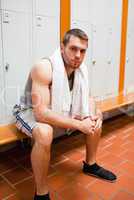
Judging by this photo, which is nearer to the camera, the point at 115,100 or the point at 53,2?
the point at 53,2

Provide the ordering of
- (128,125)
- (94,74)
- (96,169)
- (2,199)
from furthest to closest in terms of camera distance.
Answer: (128,125) < (94,74) < (96,169) < (2,199)

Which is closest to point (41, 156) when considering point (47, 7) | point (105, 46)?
point (47, 7)

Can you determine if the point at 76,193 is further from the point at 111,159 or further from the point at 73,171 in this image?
the point at 111,159

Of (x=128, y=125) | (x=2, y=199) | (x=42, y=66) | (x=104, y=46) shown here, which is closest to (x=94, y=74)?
(x=104, y=46)

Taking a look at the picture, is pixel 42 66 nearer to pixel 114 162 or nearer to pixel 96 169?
pixel 96 169

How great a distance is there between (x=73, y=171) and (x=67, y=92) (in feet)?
2.32

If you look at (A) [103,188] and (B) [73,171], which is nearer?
(A) [103,188]

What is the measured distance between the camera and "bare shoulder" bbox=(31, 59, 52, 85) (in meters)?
1.58

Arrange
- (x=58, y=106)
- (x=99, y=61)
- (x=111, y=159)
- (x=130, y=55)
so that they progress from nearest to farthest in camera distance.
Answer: (x=58, y=106)
(x=111, y=159)
(x=99, y=61)
(x=130, y=55)

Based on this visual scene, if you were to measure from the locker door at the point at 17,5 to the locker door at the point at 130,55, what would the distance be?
1.81 meters

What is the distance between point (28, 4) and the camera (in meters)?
2.05

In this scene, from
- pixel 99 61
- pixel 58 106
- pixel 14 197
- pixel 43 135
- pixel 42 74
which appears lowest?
pixel 14 197

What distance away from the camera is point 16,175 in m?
1.89

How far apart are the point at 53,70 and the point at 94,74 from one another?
4.30ft
